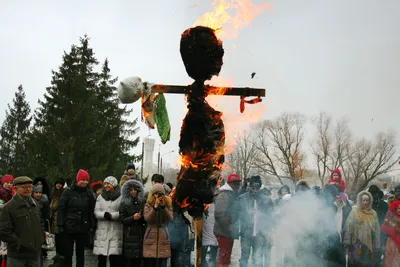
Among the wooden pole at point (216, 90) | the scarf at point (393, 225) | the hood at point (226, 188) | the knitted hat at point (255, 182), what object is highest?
the wooden pole at point (216, 90)

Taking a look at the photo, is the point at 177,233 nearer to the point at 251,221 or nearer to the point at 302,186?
the point at 251,221

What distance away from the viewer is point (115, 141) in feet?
87.7

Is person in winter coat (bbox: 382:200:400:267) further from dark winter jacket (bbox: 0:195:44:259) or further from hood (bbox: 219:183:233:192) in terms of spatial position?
dark winter jacket (bbox: 0:195:44:259)

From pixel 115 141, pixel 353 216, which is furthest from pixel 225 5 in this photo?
pixel 115 141

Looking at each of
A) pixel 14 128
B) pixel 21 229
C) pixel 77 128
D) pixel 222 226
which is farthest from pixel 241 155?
pixel 14 128

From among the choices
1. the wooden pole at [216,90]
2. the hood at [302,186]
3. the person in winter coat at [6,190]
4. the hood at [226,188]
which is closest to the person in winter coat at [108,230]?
the person in winter coat at [6,190]

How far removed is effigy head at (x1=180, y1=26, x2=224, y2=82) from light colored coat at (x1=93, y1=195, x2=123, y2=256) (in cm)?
466

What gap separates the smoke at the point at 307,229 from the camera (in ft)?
27.7

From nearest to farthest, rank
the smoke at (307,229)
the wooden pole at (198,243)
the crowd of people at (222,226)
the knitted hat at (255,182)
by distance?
the wooden pole at (198,243)
the crowd of people at (222,226)
the smoke at (307,229)
the knitted hat at (255,182)

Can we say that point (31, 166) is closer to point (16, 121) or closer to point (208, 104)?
point (16, 121)

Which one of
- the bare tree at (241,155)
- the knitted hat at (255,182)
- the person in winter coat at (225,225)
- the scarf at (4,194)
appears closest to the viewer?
the bare tree at (241,155)

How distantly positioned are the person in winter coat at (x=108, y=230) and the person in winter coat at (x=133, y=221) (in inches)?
9.9

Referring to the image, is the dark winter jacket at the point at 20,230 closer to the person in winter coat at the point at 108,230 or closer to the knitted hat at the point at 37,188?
the person in winter coat at the point at 108,230

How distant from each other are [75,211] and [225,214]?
2.85m
